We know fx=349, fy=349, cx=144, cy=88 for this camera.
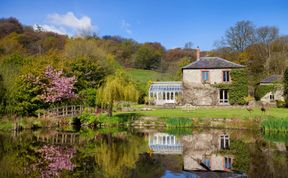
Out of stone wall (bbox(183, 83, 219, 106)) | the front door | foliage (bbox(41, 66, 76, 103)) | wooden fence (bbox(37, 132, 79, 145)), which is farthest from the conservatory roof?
wooden fence (bbox(37, 132, 79, 145))

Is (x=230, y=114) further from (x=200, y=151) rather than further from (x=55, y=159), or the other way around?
(x=55, y=159)

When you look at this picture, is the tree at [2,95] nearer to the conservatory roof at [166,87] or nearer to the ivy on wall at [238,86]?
the conservatory roof at [166,87]

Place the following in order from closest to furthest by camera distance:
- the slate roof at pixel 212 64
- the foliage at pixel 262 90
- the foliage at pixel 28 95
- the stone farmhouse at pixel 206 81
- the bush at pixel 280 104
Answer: the foliage at pixel 28 95 → the bush at pixel 280 104 → the slate roof at pixel 212 64 → the stone farmhouse at pixel 206 81 → the foliage at pixel 262 90

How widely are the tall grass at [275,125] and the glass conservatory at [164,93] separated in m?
20.0

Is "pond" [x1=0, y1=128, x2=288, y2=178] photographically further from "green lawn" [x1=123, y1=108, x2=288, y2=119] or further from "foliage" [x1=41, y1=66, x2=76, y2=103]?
"foliage" [x1=41, y1=66, x2=76, y2=103]

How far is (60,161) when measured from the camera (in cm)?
1430

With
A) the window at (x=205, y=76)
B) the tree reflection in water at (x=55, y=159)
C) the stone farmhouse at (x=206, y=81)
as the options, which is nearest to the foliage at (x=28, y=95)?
the tree reflection in water at (x=55, y=159)

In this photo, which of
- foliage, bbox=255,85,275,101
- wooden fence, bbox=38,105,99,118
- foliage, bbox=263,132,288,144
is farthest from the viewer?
foliage, bbox=255,85,275,101

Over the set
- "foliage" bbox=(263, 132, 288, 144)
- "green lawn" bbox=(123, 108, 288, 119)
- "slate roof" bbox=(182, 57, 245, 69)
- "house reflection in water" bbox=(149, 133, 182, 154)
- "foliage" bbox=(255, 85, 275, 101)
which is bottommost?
"house reflection in water" bbox=(149, 133, 182, 154)

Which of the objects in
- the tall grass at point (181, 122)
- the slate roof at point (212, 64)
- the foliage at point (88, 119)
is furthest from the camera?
the slate roof at point (212, 64)

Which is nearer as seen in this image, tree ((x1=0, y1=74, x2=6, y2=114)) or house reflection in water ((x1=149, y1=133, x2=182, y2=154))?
house reflection in water ((x1=149, y1=133, x2=182, y2=154))

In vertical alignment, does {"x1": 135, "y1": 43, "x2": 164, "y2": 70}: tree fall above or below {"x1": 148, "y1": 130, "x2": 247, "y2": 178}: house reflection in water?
above

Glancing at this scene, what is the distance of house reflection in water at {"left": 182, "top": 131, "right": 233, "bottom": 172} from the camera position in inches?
533

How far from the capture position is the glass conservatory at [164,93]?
43.0 m
